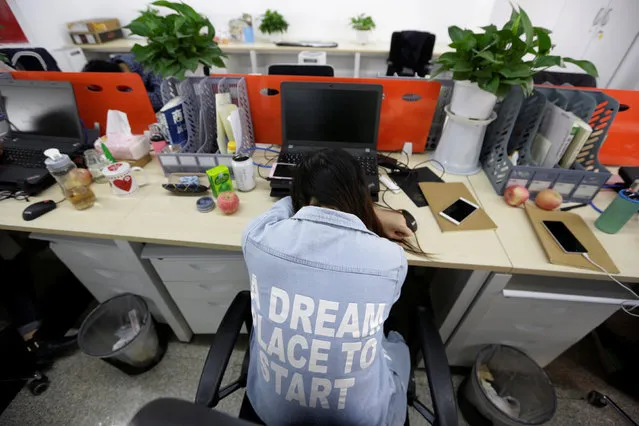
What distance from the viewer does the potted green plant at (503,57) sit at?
34.7 inches

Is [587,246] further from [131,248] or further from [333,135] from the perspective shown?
[131,248]

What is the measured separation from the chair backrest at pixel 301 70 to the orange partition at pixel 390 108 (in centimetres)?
59

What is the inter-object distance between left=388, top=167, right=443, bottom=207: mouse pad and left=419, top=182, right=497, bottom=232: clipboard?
22mm

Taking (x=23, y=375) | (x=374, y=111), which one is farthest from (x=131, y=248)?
(x=374, y=111)

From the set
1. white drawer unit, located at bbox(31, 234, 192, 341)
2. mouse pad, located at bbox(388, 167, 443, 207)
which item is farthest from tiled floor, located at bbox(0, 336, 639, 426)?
mouse pad, located at bbox(388, 167, 443, 207)

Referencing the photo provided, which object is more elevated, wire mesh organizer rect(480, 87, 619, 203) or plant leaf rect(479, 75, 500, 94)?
plant leaf rect(479, 75, 500, 94)

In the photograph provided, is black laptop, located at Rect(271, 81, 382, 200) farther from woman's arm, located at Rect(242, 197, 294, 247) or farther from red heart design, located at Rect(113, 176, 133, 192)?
red heart design, located at Rect(113, 176, 133, 192)

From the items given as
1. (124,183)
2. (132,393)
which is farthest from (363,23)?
(132,393)

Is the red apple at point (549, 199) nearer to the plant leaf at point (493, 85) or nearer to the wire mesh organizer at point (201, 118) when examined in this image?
the plant leaf at point (493, 85)

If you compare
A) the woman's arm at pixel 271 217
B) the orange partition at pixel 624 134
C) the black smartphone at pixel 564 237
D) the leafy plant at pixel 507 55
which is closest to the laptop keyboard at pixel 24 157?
the woman's arm at pixel 271 217

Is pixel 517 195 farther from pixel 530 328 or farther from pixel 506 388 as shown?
pixel 506 388

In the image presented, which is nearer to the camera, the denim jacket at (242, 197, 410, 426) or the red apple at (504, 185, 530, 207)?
the denim jacket at (242, 197, 410, 426)

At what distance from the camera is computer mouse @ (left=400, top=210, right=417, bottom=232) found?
919 mm

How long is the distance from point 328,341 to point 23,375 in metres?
1.54
